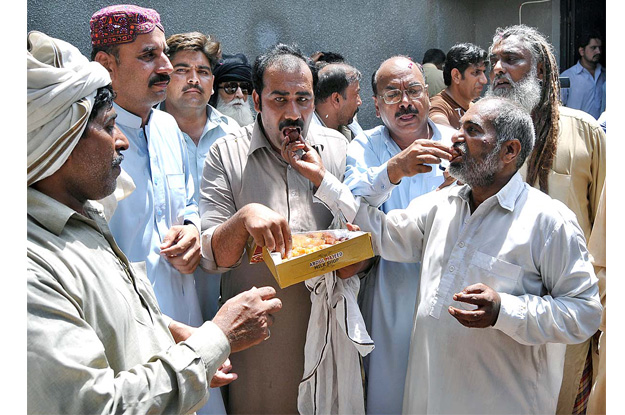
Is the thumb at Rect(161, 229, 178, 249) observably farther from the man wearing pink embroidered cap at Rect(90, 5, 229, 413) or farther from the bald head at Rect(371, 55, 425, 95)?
the bald head at Rect(371, 55, 425, 95)

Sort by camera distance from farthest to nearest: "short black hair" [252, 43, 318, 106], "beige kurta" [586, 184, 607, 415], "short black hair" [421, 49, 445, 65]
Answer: "short black hair" [421, 49, 445, 65] → "short black hair" [252, 43, 318, 106] → "beige kurta" [586, 184, 607, 415]

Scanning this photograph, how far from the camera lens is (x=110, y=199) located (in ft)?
9.37

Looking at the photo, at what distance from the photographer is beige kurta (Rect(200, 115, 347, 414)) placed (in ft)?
10.6

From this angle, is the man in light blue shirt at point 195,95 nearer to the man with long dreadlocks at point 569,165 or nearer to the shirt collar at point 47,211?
the man with long dreadlocks at point 569,165

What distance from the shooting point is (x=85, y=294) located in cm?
179

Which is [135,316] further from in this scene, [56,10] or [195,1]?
[195,1]

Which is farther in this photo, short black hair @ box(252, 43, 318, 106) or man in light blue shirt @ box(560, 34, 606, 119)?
man in light blue shirt @ box(560, 34, 606, 119)

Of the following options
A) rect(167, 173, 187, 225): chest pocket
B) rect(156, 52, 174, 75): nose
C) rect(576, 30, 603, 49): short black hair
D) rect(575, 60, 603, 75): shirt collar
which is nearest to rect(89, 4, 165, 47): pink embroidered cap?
rect(156, 52, 174, 75): nose

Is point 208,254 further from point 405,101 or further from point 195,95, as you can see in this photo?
point 195,95

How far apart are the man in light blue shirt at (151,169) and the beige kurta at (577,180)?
1.82 meters

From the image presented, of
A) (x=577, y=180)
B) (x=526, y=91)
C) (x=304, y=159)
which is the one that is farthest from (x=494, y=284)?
(x=526, y=91)

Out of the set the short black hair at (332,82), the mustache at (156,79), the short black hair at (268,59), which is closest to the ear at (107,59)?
the mustache at (156,79)

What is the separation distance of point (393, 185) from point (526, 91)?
46.8 inches

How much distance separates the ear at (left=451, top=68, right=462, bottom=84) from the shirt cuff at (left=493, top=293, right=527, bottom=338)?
3.85 m
